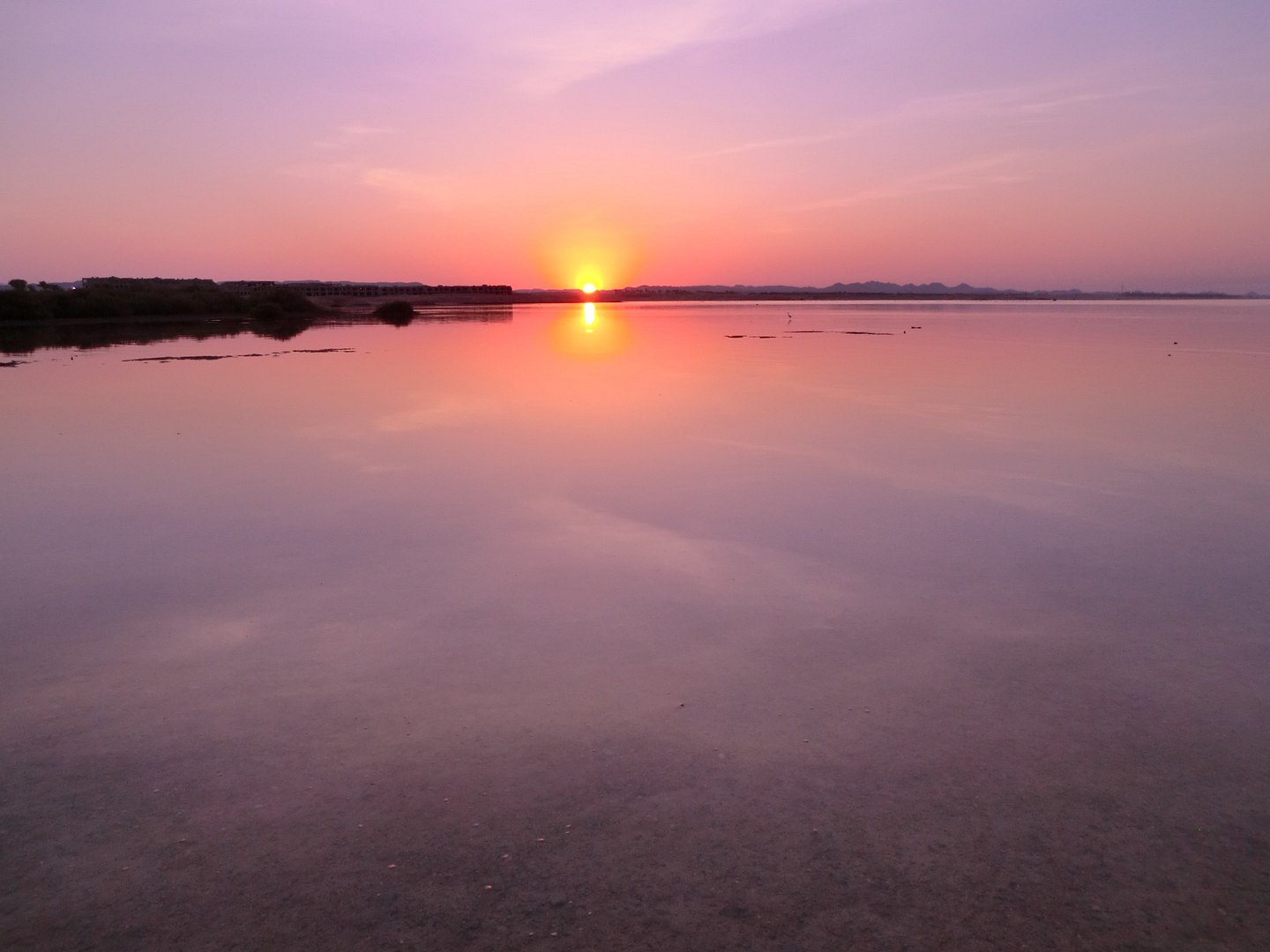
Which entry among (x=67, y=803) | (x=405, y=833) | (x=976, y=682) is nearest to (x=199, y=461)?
(x=67, y=803)

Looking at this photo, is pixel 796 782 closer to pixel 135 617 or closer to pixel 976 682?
pixel 976 682

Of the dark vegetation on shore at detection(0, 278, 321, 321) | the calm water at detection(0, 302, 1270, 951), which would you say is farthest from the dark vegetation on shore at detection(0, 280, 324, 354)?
the calm water at detection(0, 302, 1270, 951)

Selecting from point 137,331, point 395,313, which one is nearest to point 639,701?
point 137,331

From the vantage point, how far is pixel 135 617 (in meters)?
7.21

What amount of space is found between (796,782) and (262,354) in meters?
34.0

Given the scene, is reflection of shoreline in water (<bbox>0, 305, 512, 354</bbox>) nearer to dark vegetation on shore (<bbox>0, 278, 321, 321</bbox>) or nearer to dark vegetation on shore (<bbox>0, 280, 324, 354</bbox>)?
dark vegetation on shore (<bbox>0, 280, 324, 354</bbox>)

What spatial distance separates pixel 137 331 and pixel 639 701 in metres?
54.4

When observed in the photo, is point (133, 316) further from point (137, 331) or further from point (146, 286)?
point (146, 286)

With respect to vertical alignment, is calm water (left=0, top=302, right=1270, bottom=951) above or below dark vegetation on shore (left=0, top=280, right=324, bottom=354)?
below

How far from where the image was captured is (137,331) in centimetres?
5059

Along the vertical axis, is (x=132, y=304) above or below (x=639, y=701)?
above

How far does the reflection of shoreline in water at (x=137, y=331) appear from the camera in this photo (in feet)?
131

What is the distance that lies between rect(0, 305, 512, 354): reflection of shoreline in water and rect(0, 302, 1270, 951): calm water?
31.6m

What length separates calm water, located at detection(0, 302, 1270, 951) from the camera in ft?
12.6
